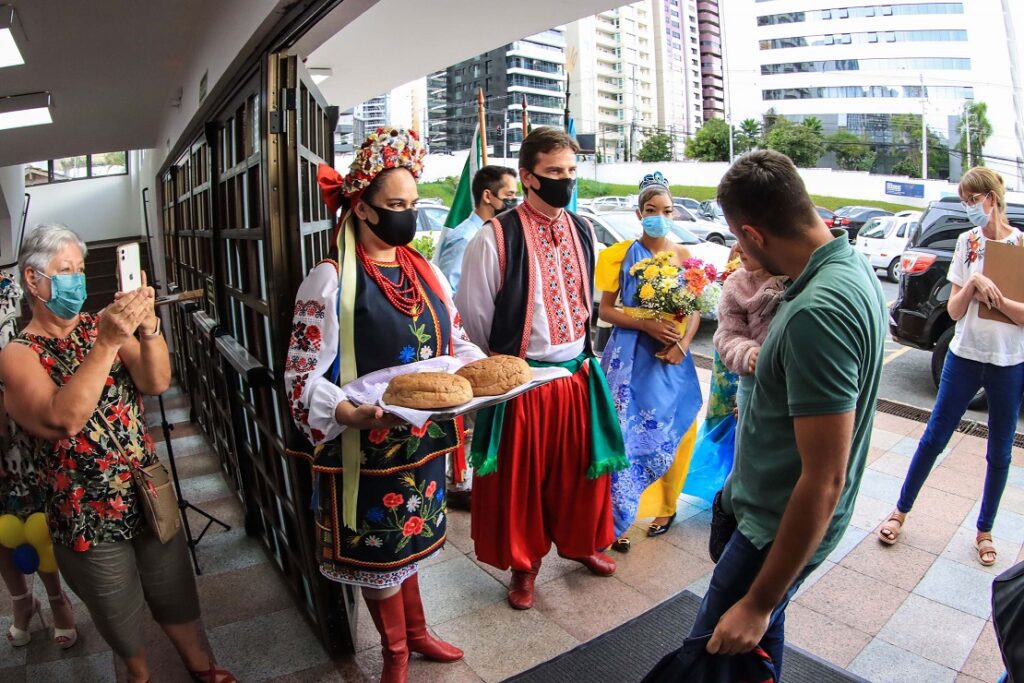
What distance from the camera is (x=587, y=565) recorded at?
3.04m

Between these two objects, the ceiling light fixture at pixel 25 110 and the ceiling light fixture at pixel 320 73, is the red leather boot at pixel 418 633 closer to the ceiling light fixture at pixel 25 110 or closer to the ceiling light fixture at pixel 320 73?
the ceiling light fixture at pixel 320 73

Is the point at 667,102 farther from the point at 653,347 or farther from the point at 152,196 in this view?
the point at 653,347

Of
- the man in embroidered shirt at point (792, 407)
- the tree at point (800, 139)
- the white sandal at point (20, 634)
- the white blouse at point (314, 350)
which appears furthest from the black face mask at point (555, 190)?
the tree at point (800, 139)

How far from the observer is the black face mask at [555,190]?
2.65 meters

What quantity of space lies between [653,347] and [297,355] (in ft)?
6.16

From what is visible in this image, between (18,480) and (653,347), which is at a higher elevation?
(653,347)

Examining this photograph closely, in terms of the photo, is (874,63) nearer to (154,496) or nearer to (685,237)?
(685,237)

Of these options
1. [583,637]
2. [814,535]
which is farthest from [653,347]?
[814,535]

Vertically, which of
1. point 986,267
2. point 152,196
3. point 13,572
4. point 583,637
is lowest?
point 583,637

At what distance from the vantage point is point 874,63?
1059 centimetres

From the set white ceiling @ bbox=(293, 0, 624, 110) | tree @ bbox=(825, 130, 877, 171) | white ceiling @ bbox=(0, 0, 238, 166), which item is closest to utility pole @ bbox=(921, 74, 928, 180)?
tree @ bbox=(825, 130, 877, 171)

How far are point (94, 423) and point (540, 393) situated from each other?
1.52 metres

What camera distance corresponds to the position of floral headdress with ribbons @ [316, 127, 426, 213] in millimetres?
2037

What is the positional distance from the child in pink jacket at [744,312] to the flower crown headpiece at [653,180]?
2.53 ft
